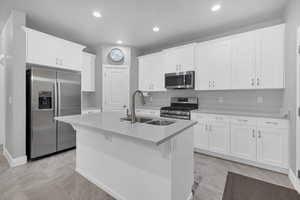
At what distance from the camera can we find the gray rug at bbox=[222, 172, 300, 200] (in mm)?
1227


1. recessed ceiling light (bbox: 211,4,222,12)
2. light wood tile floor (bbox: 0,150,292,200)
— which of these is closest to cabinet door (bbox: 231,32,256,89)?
recessed ceiling light (bbox: 211,4,222,12)

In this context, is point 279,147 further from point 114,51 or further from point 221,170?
point 114,51

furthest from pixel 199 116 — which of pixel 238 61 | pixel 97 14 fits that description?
pixel 97 14

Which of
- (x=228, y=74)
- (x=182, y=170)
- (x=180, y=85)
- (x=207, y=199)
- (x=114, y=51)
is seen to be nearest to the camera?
(x=182, y=170)

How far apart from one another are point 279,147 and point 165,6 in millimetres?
3089

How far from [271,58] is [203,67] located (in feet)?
4.06

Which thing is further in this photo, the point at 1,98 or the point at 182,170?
the point at 1,98

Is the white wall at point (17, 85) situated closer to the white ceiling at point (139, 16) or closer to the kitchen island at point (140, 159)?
the white ceiling at point (139, 16)

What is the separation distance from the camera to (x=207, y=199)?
1.72 meters

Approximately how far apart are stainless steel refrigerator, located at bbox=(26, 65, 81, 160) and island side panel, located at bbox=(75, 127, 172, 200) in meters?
1.07

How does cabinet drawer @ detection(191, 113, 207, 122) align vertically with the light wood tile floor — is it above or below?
above

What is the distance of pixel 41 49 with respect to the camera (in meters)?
2.81

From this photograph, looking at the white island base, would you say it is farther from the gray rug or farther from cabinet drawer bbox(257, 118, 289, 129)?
cabinet drawer bbox(257, 118, 289, 129)

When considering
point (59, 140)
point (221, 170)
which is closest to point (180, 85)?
point (221, 170)
